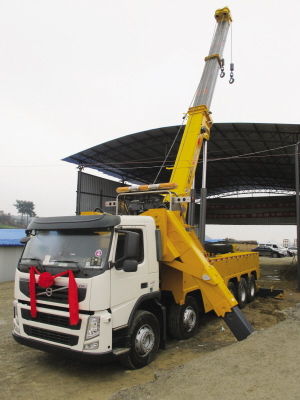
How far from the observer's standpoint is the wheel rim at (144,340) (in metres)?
4.45

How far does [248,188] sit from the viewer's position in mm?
32969

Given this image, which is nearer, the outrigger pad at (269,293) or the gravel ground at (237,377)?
the gravel ground at (237,377)

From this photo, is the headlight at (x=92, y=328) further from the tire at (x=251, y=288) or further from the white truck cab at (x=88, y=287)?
the tire at (x=251, y=288)

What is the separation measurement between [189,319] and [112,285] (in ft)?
8.60

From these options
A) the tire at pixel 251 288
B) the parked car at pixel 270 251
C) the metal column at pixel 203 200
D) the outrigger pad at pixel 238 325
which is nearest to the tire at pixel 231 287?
the metal column at pixel 203 200

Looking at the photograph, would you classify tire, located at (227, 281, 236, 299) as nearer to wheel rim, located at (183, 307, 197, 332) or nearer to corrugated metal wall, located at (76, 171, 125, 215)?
wheel rim, located at (183, 307, 197, 332)

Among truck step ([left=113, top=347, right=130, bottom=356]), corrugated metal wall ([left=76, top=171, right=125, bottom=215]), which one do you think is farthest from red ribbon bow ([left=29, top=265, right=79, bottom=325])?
corrugated metal wall ([left=76, top=171, right=125, bottom=215])

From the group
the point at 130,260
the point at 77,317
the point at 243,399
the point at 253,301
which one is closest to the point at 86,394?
the point at 77,317

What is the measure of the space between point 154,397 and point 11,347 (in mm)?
3574

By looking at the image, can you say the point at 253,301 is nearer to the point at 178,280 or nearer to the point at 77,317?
the point at 178,280

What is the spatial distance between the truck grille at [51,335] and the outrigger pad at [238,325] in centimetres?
272

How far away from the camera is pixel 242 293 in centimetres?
892

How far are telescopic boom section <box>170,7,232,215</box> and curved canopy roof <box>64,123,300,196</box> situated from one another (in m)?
3.94

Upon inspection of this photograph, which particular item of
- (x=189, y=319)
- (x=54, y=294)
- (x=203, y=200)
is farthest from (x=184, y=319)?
(x=203, y=200)
